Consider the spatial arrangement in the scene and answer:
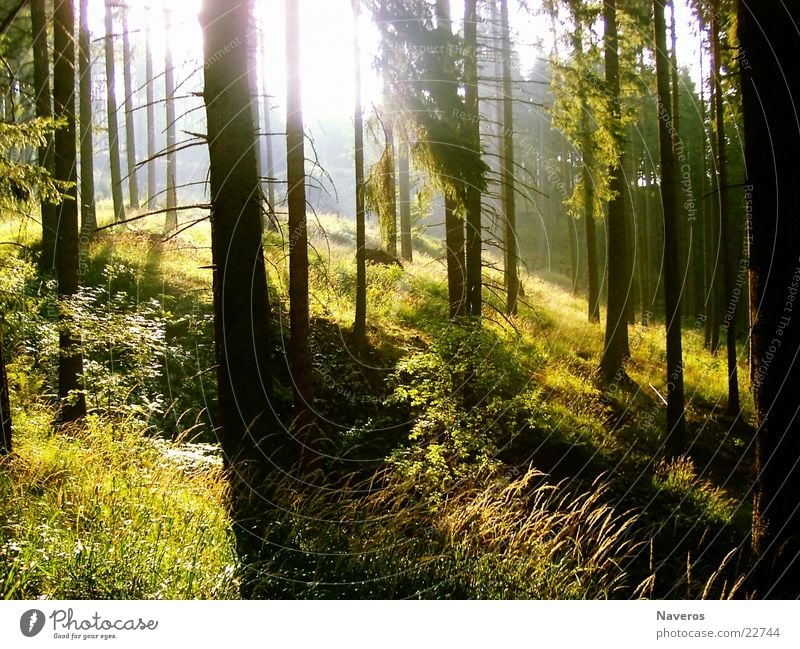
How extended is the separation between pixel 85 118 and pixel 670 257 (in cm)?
1236

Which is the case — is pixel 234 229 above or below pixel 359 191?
below

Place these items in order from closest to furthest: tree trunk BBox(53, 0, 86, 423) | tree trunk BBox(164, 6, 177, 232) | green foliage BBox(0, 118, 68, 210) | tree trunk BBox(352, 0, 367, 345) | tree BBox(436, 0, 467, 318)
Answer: green foliage BBox(0, 118, 68, 210) → tree trunk BBox(164, 6, 177, 232) → tree trunk BBox(53, 0, 86, 423) → tree BBox(436, 0, 467, 318) → tree trunk BBox(352, 0, 367, 345)

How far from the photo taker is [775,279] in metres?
4.76

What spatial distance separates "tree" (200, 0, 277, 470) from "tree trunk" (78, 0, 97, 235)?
18.9 ft

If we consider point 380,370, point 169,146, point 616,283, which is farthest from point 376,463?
point 616,283

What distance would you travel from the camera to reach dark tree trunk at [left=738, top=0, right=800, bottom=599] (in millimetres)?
4730

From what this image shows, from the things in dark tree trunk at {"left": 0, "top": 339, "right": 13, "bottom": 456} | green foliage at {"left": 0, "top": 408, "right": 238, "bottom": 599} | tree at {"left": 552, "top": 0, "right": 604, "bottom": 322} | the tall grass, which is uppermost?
tree at {"left": 552, "top": 0, "right": 604, "bottom": 322}

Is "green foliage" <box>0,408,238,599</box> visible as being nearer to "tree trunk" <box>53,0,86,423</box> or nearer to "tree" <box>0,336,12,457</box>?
"tree" <box>0,336,12,457</box>

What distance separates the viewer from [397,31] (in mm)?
8977

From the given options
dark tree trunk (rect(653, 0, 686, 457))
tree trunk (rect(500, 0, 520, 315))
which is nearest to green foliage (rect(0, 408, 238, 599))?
tree trunk (rect(500, 0, 520, 315))

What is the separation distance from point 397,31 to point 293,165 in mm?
2944

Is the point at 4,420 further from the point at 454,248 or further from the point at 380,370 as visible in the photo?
the point at 454,248

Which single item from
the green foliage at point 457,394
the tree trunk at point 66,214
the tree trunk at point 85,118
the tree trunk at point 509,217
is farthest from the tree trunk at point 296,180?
the tree trunk at point 85,118
